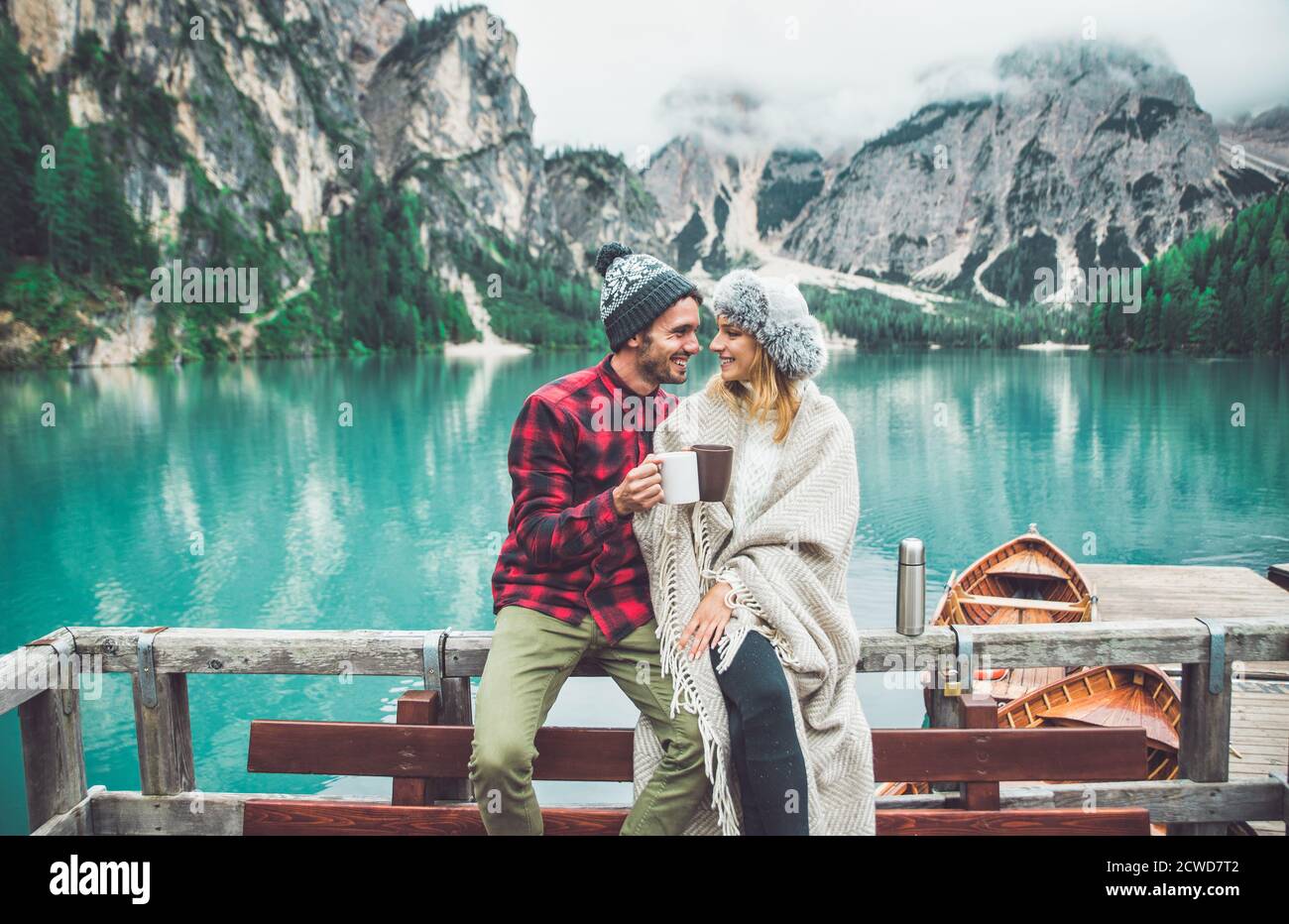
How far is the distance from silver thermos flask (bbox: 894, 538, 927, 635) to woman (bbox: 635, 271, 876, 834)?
1.10ft

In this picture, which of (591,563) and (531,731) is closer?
(531,731)

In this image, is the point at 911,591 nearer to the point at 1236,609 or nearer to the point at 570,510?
the point at 570,510

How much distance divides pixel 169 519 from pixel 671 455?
87.9 ft

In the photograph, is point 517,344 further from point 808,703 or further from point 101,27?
point 808,703

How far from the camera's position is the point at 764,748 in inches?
121

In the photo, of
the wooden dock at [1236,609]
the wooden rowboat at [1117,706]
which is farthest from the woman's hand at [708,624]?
the wooden dock at [1236,609]

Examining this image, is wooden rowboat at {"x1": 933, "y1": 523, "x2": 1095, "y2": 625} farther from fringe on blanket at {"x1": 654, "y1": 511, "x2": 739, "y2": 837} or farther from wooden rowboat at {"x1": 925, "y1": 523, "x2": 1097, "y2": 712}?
fringe on blanket at {"x1": 654, "y1": 511, "x2": 739, "y2": 837}

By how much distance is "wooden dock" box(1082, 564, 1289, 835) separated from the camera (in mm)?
6664

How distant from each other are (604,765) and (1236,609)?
36.1 ft

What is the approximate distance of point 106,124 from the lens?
337 feet

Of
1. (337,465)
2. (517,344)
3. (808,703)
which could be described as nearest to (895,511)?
(337,465)

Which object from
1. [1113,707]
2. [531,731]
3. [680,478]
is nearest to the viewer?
[680,478]

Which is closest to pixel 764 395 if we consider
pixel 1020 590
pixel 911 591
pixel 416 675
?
pixel 911 591

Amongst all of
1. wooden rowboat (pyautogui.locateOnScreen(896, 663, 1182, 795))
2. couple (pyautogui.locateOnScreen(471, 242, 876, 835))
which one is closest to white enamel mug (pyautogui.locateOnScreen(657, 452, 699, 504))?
couple (pyautogui.locateOnScreen(471, 242, 876, 835))
